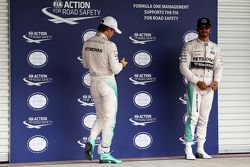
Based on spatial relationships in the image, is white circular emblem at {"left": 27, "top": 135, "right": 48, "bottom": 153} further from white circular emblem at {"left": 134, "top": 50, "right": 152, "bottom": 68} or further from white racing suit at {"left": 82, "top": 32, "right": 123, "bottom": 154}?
white circular emblem at {"left": 134, "top": 50, "right": 152, "bottom": 68}

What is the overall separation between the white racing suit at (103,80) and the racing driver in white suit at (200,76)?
1.00 m

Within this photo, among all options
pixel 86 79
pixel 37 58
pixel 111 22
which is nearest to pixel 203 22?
pixel 111 22

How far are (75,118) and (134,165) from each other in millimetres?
1073

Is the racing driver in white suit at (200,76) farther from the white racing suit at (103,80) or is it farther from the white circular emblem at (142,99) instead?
the white racing suit at (103,80)

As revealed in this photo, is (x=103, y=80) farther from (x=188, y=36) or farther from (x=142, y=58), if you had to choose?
(x=188, y=36)

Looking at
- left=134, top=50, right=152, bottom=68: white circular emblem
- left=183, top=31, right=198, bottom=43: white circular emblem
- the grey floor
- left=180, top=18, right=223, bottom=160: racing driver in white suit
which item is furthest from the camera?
left=183, top=31, right=198, bottom=43: white circular emblem

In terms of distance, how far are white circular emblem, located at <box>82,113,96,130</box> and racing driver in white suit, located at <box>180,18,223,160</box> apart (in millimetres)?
1215

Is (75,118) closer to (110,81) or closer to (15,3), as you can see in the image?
(110,81)

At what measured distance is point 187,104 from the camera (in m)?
7.80

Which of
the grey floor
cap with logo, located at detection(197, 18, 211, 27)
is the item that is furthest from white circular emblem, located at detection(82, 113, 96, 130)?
cap with logo, located at detection(197, 18, 211, 27)

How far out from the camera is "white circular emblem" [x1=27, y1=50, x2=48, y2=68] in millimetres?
7535

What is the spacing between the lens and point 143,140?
7.97 metres

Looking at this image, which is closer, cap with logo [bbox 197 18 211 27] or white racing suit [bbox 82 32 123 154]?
white racing suit [bbox 82 32 123 154]

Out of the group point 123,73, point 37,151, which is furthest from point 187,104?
point 37,151
